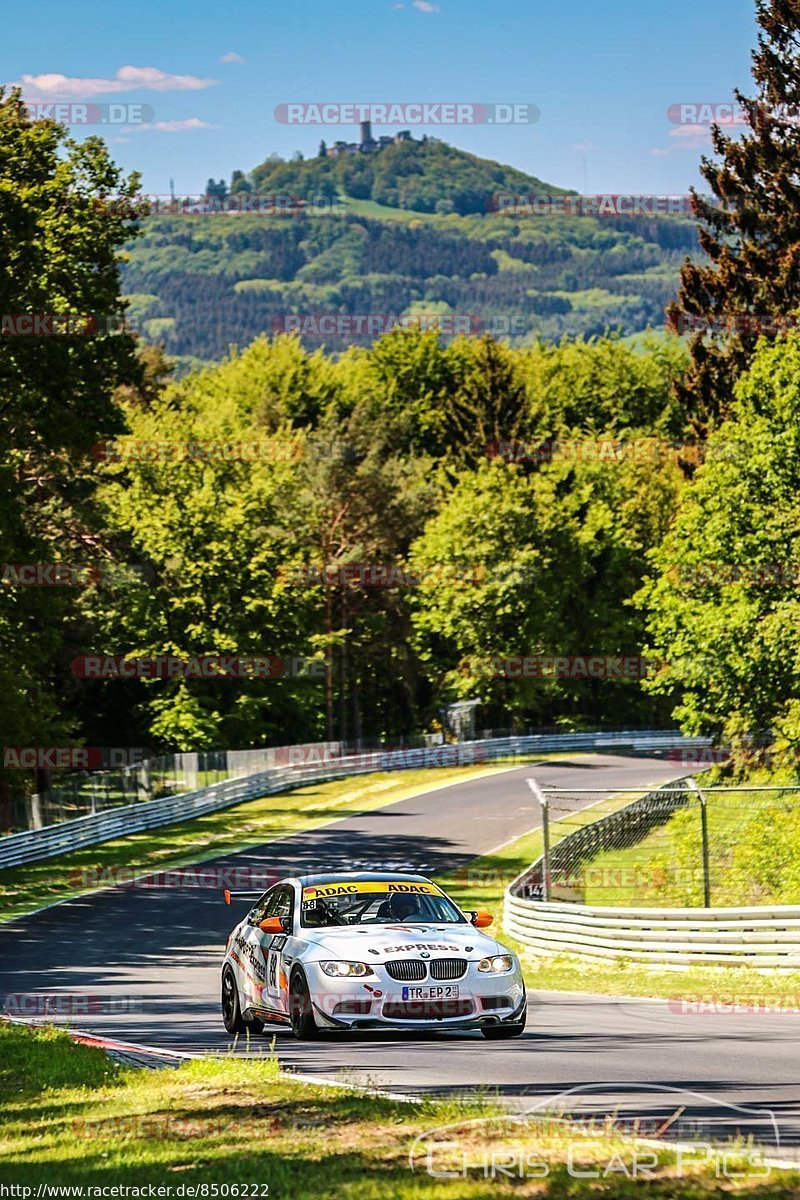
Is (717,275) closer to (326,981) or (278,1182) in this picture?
(326,981)

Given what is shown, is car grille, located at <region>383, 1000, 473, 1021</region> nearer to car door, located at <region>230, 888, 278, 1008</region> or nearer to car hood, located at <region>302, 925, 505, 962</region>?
car hood, located at <region>302, 925, 505, 962</region>

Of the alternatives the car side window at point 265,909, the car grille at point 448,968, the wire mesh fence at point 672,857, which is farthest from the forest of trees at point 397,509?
the car grille at point 448,968

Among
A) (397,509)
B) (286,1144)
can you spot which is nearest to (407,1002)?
(286,1144)

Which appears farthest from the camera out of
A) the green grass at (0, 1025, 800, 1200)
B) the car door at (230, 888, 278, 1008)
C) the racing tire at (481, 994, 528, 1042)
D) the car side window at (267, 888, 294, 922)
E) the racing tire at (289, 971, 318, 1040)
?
the car side window at (267, 888, 294, 922)

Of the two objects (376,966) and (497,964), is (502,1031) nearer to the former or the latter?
(497,964)

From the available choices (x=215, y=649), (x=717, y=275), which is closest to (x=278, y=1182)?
(x=717, y=275)

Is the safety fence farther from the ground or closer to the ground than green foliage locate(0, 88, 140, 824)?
closer to the ground

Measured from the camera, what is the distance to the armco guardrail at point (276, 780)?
43125 millimetres

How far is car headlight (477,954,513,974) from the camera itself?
522 inches

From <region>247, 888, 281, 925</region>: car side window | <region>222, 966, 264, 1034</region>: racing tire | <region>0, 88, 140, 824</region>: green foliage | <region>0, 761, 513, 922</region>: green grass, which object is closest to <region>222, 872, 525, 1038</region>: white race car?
<region>222, 966, 264, 1034</region>: racing tire

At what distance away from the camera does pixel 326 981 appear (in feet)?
43.6

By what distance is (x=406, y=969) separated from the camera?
13.1m

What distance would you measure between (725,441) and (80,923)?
75.5ft

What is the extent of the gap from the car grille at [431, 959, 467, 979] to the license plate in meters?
0.08
